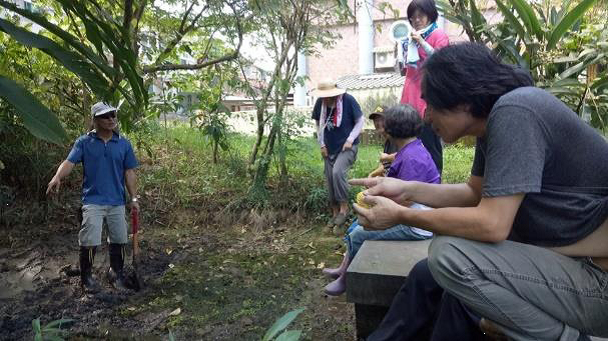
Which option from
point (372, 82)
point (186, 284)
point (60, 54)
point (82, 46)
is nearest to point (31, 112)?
point (60, 54)

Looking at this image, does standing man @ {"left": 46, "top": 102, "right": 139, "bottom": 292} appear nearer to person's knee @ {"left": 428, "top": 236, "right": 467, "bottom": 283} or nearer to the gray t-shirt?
person's knee @ {"left": 428, "top": 236, "right": 467, "bottom": 283}

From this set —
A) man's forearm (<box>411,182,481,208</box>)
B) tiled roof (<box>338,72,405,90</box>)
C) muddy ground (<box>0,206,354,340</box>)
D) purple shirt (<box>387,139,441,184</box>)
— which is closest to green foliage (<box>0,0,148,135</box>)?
man's forearm (<box>411,182,481,208</box>)

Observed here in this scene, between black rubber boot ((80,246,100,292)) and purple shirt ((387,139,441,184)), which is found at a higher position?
purple shirt ((387,139,441,184))

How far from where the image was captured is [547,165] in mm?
1479

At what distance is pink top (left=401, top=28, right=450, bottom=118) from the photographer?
349cm

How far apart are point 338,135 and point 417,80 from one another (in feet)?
4.71

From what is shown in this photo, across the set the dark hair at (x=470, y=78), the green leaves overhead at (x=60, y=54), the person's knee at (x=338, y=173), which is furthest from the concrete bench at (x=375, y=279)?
the person's knee at (x=338, y=173)

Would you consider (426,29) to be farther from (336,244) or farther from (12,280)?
(12,280)

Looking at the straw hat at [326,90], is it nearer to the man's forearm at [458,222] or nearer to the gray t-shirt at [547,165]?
the man's forearm at [458,222]

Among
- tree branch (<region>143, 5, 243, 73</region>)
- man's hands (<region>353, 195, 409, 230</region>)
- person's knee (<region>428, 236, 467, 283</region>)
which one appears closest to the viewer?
person's knee (<region>428, 236, 467, 283</region>)

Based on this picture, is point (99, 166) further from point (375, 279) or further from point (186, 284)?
point (375, 279)

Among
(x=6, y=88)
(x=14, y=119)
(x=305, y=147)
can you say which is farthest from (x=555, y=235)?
(x=14, y=119)

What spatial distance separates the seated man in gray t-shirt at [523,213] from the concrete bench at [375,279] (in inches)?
27.7

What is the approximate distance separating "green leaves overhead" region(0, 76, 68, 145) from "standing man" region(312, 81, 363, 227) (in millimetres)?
3700
